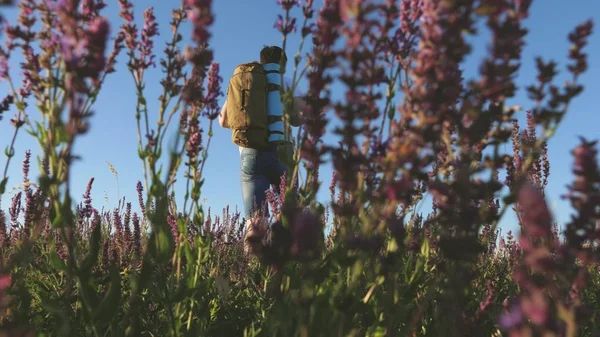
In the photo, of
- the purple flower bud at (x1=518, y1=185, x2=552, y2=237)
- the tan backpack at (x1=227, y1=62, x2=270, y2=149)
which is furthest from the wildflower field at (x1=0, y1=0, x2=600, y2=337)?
the tan backpack at (x1=227, y1=62, x2=270, y2=149)

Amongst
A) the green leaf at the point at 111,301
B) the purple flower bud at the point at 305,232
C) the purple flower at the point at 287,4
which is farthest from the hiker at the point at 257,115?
the purple flower bud at the point at 305,232

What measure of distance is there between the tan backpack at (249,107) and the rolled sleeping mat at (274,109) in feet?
0.14

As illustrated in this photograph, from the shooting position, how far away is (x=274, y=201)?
4.33 meters

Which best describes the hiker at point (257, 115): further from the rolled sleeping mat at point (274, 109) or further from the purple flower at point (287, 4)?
the purple flower at point (287, 4)

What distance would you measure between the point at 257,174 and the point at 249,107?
0.82 metres

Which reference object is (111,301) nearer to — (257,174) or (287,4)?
(287,4)

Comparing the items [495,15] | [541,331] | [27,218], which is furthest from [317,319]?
[27,218]

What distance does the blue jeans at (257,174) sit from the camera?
550cm

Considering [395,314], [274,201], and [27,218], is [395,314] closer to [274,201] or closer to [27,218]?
[27,218]

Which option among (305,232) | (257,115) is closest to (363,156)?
(305,232)

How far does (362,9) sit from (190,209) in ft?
3.83

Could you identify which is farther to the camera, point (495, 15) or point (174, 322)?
point (174, 322)

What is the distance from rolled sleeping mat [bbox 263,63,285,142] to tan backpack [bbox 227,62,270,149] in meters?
0.04

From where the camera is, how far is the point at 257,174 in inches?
222
